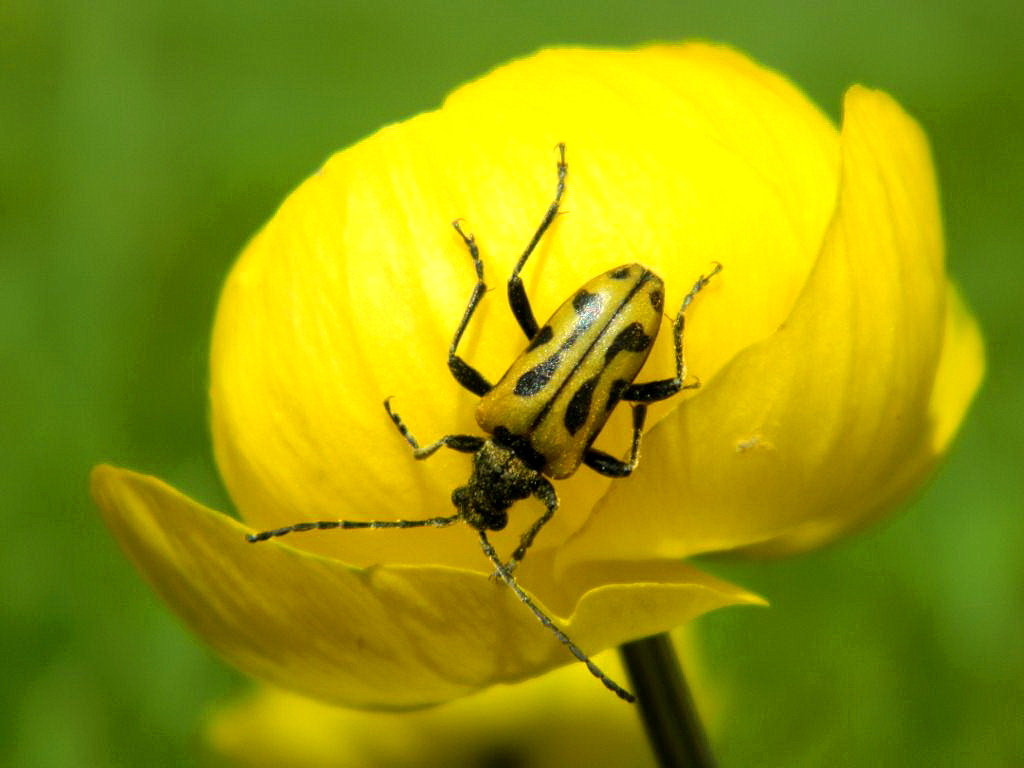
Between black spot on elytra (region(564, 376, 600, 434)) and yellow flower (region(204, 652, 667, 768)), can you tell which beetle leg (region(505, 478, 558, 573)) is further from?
yellow flower (region(204, 652, 667, 768))

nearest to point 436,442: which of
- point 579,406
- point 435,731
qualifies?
point 579,406

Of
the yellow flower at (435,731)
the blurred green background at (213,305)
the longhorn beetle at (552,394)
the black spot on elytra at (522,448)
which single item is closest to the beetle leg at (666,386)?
the longhorn beetle at (552,394)

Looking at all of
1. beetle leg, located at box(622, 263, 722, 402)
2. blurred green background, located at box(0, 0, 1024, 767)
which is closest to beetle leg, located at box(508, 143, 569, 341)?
beetle leg, located at box(622, 263, 722, 402)

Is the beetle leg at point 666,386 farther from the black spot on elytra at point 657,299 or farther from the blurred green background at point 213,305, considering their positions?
the blurred green background at point 213,305

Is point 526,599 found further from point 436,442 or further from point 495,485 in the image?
point 495,485

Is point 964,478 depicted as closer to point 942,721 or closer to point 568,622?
point 942,721

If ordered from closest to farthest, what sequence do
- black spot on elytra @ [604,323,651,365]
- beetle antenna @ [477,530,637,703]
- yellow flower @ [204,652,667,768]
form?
1. beetle antenna @ [477,530,637,703]
2. black spot on elytra @ [604,323,651,365]
3. yellow flower @ [204,652,667,768]
